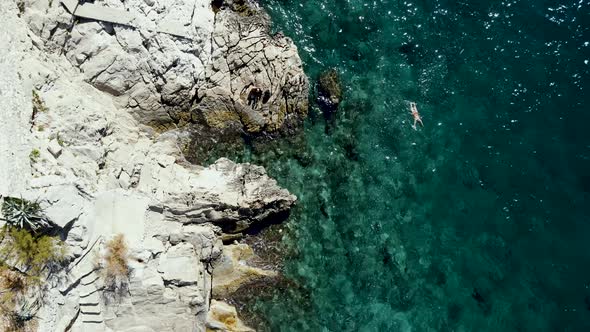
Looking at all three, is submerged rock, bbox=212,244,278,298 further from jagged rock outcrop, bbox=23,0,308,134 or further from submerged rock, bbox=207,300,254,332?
jagged rock outcrop, bbox=23,0,308,134

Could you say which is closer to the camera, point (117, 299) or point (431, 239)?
point (117, 299)

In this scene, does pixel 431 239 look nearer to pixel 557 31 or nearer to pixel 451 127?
pixel 451 127

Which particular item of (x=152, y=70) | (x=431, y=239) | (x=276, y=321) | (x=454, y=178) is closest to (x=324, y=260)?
(x=276, y=321)

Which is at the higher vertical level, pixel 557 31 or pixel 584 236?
pixel 557 31

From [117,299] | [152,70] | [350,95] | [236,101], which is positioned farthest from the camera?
[350,95]

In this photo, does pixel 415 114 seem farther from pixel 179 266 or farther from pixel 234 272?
pixel 179 266

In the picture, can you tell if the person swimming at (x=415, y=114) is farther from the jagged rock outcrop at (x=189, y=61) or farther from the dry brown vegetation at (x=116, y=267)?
the dry brown vegetation at (x=116, y=267)

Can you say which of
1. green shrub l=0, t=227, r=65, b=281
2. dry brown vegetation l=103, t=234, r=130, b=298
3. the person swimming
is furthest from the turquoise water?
green shrub l=0, t=227, r=65, b=281

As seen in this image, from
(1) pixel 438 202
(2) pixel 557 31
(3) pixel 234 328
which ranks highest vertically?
(2) pixel 557 31

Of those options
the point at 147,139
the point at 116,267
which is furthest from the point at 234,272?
the point at 147,139
